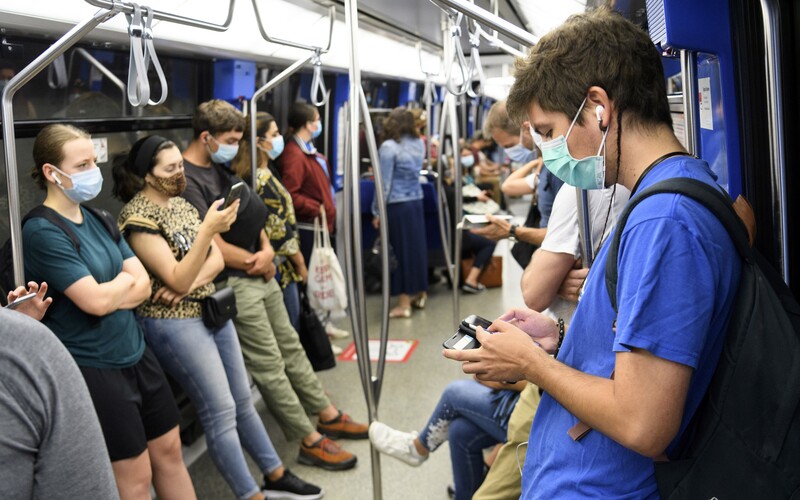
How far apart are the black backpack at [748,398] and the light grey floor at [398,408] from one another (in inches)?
101

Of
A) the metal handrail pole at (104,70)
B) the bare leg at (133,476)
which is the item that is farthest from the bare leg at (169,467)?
the metal handrail pole at (104,70)

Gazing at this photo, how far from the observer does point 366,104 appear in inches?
100

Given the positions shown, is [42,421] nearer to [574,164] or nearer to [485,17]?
[574,164]

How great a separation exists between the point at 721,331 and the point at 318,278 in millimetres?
3907

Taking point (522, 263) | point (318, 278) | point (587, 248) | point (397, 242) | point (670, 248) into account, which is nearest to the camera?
point (670, 248)

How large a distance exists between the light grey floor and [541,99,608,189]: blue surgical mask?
8.28 ft

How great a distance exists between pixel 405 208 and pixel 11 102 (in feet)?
16.3

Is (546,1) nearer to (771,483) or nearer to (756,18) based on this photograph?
(756,18)

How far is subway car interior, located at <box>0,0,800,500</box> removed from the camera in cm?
169

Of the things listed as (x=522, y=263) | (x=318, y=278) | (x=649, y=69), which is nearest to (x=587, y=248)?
(x=649, y=69)

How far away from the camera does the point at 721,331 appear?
47.3 inches

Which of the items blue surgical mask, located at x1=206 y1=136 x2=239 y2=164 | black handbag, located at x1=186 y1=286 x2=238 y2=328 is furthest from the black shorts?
blue surgical mask, located at x1=206 y1=136 x2=239 y2=164

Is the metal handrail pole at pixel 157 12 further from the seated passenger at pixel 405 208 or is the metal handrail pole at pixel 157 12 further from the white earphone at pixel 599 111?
the seated passenger at pixel 405 208

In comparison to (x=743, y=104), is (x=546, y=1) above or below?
above
